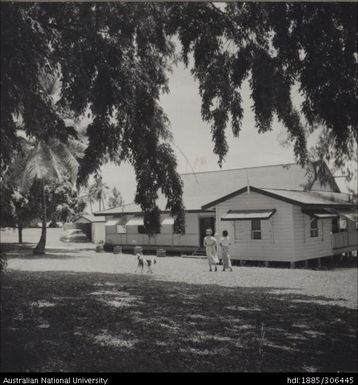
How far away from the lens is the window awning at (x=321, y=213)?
19.0 metres

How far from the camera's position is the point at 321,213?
1962 cm

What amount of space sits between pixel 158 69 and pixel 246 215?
11.3 m

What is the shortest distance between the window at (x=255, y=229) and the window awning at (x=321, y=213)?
2048 millimetres

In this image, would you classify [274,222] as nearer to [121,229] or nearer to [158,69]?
[158,69]

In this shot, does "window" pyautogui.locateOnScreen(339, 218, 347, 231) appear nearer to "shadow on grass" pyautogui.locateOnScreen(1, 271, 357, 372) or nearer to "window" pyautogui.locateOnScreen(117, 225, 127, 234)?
"shadow on grass" pyautogui.locateOnScreen(1, 271, 357, 372)

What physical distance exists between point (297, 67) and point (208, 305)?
Result: 572 centimetres

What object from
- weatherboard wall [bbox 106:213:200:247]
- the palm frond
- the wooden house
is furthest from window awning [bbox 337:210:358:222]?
the palm frond

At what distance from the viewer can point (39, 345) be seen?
6.35 metres

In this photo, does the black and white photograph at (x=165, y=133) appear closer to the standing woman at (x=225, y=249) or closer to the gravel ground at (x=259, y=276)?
the gravel ground at (x=259, y=276)

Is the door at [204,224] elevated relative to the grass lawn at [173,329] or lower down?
elevated

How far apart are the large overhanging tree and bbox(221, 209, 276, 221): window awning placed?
10534 mm

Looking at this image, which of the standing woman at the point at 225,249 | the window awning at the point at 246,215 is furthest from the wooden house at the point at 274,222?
the standing woman at the point at 225,249

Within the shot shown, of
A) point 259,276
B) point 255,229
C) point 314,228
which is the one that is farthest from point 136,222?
point 259,276

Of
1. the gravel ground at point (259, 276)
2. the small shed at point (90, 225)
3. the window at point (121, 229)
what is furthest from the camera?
the small shed at point (90, 225)
